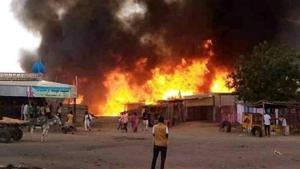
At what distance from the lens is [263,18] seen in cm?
6731

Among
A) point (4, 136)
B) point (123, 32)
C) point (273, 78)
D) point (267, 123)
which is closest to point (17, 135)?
point (4, 136)

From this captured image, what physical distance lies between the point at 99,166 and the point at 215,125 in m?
32.4

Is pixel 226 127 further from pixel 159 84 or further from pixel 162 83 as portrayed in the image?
pixel 159 84

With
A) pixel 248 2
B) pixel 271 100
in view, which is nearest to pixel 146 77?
pixel 248 2

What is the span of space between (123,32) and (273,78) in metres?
29.8

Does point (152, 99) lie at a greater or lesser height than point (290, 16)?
lesser

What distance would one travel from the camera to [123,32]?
69.3 metres

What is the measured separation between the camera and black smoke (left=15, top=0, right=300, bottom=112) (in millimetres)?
67625

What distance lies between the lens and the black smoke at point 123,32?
222 ft

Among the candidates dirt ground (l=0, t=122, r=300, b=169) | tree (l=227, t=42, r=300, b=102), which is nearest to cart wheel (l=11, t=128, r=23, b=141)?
dirt ground (l=0, t=122, r=300, b=169)

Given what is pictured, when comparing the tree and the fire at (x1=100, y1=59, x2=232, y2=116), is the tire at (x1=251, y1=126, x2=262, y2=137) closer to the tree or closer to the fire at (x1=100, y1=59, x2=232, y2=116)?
the tree

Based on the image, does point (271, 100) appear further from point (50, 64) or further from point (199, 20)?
point (50, 64)

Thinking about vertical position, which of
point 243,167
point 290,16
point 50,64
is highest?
point 290,16

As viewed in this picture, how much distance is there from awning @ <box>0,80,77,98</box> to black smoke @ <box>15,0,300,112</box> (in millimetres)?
23595
